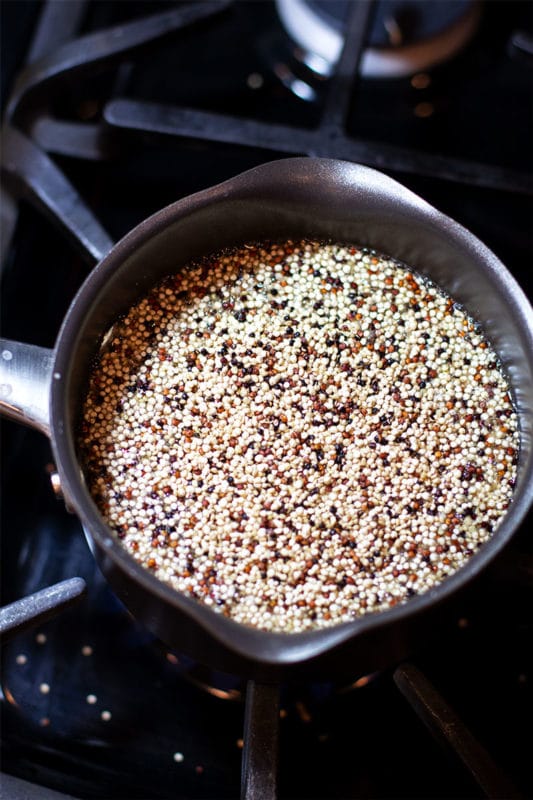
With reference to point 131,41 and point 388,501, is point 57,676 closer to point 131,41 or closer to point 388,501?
point 388,501

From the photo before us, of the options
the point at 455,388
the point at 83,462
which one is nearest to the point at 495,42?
the point at 455,388

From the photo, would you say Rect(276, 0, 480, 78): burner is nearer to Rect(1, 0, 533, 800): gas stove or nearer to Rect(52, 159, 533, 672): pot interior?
Rect(1, 0, 533, 800): gas stove

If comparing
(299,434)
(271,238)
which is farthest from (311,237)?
(299,434)

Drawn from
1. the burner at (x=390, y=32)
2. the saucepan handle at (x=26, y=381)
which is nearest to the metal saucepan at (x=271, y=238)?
the saucepan handle at (x=26, y=381)

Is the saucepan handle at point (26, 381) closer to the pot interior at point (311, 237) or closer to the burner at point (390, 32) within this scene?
the pot interior at point (311, 237)

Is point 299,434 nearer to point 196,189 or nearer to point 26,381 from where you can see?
point 26,381

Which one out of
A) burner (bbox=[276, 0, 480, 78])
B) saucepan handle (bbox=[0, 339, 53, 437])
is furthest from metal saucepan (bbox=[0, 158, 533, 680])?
burner (bbox=[276, 0, 480, 78])

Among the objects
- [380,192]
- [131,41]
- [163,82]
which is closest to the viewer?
[380,192]
